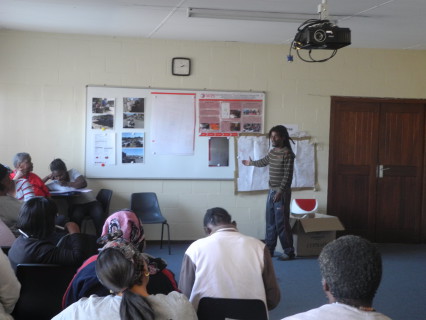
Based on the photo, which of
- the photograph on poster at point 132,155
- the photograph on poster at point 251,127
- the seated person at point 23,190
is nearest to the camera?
the seated person at point 23,190

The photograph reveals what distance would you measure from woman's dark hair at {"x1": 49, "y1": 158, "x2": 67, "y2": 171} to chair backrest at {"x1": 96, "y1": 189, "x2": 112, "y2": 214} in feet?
1.79

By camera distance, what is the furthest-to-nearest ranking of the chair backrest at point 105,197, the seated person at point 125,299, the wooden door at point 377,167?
1. the wooden door at point 377,167
2. the chair backrest at point 105,197
3. the seated person at point 125,299

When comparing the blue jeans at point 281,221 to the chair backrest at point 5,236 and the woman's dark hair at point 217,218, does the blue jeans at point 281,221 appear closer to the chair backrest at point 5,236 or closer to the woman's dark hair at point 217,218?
the woman's dark hair at point 217,218

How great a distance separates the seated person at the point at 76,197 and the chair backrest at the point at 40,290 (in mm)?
3493

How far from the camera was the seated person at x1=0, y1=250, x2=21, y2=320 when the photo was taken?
2658 millimetres

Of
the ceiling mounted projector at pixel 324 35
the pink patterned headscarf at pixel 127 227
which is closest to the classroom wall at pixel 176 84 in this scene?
the ceiling mounted projector at pixel 324 35

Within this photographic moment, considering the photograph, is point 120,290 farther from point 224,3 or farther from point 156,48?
point 156,48

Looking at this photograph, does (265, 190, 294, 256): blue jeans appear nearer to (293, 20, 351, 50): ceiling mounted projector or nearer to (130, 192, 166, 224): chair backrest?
(130, 192, 166, 224): chair backrest

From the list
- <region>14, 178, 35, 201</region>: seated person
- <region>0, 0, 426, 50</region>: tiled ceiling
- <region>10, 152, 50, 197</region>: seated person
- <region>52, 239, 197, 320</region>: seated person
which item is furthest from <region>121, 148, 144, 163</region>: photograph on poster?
<region>52, 239, 197, 320</region>: seated person

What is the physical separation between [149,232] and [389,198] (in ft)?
10.6

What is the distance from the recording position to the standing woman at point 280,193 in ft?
A: 20.8

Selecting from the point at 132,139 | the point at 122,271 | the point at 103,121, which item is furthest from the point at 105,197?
the point at 122,271

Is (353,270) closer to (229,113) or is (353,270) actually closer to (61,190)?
(61,190)

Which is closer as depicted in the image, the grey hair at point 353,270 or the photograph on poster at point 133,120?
the grey hair at point 353,270
